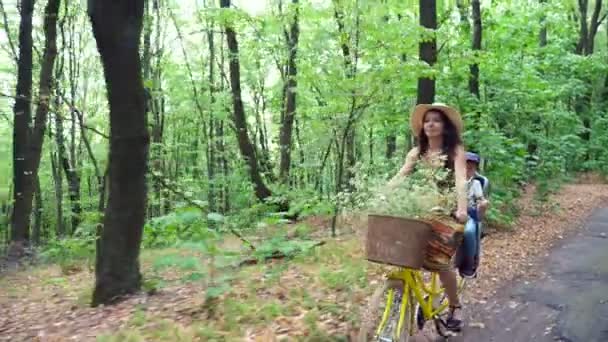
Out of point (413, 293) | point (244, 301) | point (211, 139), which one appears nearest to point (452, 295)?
point (413, 293)

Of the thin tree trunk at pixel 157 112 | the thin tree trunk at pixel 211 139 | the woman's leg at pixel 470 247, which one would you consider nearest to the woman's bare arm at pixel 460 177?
the woman's leg at pixel 470 247

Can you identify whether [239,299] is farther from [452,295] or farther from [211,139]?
[211,139]

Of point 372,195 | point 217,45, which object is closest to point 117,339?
point 372,195

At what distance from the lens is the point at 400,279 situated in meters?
3.95

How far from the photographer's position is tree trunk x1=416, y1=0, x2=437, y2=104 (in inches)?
→ 376

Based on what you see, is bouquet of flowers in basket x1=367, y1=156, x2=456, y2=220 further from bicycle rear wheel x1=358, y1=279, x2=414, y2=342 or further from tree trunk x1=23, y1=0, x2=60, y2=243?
tree trunk x1=23, y1=0, x2=60, y2=243

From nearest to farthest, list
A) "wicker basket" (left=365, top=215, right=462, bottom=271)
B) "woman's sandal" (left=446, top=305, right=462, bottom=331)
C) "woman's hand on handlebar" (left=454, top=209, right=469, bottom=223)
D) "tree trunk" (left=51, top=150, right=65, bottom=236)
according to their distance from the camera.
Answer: "wicker basket" (left=365, top=215, right=462, bottom=271)
"woman's hand on handlebar" (left=454, top=209, right=469, bottom=223)
"woman's sandal" (left=446, top=305, right=462, bottom=331)
"tree trunk" (left=51, top=150, right=65, bottom=236)

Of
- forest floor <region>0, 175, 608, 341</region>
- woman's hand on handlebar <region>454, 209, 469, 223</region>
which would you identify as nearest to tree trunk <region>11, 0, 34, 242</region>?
forest floor <region>0, 175, 608, 341</region>

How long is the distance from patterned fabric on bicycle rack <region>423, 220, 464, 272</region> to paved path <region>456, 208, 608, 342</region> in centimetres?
157

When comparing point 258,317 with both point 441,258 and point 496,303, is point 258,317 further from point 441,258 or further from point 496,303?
point 496,303

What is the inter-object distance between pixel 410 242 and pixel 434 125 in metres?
1.28

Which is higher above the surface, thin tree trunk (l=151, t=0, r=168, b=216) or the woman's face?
thin tree trunk (l=151, t=0, r=168, b=216)

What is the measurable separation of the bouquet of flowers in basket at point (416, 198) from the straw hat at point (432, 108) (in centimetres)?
61

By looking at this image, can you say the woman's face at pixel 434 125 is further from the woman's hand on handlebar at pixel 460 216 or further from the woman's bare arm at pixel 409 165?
the woman's hand on handlebar at pixel 460 216
